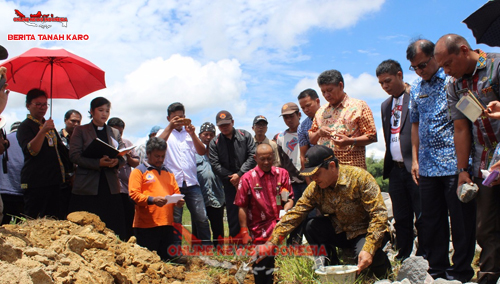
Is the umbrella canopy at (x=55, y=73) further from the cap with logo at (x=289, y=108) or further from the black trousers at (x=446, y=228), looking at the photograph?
the black trousers at (x=446, y=228)

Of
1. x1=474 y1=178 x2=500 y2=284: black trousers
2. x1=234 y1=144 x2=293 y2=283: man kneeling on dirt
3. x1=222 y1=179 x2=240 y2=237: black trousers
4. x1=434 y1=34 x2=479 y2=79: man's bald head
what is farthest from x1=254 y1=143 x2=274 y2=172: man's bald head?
x1=474 y1=178 x2=500 y2=284: black trousers

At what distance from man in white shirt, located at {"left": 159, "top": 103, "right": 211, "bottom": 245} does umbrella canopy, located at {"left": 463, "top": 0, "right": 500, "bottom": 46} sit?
12.1 ft

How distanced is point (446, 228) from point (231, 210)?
10.1ft

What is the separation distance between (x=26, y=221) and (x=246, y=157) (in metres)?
3.02

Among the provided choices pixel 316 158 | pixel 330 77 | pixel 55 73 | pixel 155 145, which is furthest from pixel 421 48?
pixel 55 73

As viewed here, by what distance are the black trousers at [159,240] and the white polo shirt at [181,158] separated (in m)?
0.77

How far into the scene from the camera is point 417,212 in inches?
174

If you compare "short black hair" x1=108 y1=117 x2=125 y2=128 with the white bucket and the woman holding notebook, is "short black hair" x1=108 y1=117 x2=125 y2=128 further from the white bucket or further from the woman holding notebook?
the white bucket

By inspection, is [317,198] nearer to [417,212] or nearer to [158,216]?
[417,212]

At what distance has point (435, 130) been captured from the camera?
3.92m

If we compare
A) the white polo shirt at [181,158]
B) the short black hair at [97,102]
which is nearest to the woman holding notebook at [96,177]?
the short black hair at [97,102]

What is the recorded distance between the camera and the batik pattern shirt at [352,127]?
15.2 feet

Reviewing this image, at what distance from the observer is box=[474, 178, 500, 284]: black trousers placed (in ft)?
10.8

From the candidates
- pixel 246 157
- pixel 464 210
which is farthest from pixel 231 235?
pixel 464 210
